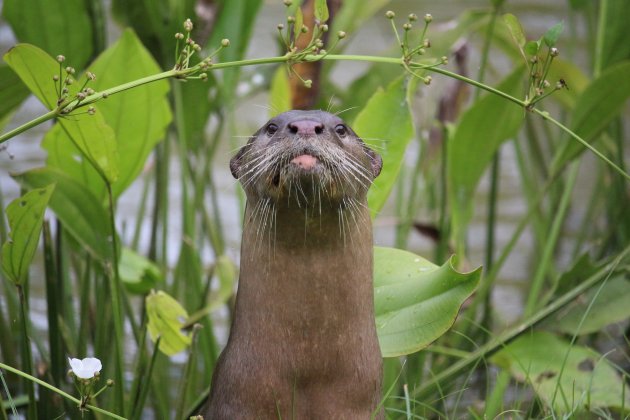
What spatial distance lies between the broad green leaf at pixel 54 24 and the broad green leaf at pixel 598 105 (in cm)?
101

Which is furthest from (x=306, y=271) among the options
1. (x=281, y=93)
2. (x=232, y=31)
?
(x=232, y=31)

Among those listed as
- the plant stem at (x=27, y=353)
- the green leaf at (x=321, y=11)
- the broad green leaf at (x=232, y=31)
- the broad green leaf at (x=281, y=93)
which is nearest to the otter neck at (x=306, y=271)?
the green leaf at (x=321, y=11)

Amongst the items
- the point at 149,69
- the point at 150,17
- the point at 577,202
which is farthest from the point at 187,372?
the point at 577,202

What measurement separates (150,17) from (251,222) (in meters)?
0.86

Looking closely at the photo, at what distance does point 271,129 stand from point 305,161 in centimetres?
15

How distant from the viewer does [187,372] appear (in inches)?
78.4

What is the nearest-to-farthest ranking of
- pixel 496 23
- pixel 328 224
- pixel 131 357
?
Result: pixel 328 224 → pixel 496 23 → pixel 131 357

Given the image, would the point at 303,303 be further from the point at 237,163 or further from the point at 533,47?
the point at 533,47

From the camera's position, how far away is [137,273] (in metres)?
2.14

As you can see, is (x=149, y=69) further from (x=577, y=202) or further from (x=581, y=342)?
(x=577, y=202)

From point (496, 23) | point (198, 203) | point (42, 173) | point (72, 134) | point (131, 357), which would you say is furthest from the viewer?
point (131, 357)

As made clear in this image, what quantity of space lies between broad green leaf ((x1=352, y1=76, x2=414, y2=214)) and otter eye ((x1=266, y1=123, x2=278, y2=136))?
0.38 meters

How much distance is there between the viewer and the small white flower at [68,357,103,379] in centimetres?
143

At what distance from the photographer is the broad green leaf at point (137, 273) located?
214 cm
